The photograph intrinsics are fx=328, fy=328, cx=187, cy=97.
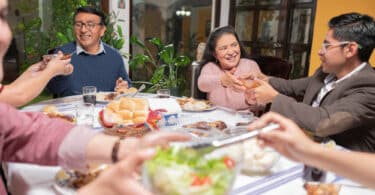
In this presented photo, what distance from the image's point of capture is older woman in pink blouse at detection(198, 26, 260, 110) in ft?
8.72

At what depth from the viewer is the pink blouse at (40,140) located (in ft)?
3.23

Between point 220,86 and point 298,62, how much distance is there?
2.20 meters

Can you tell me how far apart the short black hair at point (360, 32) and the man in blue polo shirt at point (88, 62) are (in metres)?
1.64

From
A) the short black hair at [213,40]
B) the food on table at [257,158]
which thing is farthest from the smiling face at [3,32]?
the short black hair at [213,40]

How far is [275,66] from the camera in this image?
3.10m

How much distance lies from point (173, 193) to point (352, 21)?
1638 millimetres

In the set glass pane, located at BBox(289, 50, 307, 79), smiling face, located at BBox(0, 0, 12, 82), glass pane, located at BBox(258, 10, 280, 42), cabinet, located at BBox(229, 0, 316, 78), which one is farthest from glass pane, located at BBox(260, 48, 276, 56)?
smiling face, located at BBox(0, 0, 12, 82)

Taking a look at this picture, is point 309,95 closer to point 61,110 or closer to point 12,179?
point 61,110

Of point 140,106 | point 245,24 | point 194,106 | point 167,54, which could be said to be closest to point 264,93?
point 194,106

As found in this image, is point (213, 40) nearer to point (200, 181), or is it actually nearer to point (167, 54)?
point (167, 54)

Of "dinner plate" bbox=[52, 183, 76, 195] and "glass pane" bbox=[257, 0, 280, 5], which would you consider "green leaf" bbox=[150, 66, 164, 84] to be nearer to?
"glass pane" bbox=[257, 0, 280, 5]

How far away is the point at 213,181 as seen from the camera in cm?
64

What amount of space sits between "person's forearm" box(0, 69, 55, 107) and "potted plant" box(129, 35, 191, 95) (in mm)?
2648

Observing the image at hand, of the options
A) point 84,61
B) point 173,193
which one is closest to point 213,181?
point 173,193
